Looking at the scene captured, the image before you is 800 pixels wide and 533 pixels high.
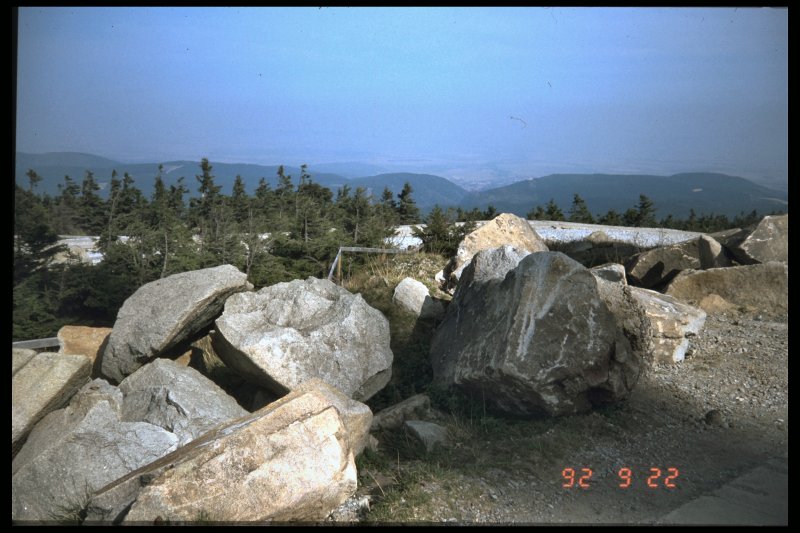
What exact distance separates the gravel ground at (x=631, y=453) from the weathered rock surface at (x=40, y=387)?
2088 millimetres

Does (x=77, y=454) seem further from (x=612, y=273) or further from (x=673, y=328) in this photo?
(x=612, y=273)

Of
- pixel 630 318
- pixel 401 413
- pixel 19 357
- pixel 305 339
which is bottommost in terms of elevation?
pixel 401 413

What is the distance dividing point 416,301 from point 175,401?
308 cm

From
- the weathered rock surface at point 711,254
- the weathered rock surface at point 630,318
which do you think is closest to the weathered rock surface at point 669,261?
the weathered rock surface at point 711,254

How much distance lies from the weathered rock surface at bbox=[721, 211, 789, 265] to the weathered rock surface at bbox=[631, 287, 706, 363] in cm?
64

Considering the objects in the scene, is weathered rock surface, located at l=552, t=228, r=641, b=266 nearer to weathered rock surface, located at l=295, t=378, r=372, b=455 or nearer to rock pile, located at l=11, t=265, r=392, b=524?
rock pile, located at l=11, t=265, r=392, b=524

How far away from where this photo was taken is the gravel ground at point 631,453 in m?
3.39

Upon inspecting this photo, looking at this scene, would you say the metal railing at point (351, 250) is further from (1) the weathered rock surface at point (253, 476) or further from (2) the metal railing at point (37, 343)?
(1) the weathered rock surface at point (253, 476)

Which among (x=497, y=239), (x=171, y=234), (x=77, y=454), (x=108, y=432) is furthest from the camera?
(x=497, y=239)

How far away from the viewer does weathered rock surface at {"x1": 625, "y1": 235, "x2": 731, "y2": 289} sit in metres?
6.54

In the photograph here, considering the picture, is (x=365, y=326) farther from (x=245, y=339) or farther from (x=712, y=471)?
(x=712, y=471)

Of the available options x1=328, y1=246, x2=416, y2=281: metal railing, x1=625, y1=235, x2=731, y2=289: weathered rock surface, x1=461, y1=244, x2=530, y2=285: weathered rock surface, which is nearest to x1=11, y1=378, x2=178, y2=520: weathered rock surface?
x1=328, y1=246, x2=416, y2=281: metal railing

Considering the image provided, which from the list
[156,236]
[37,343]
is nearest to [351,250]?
[156,236]
